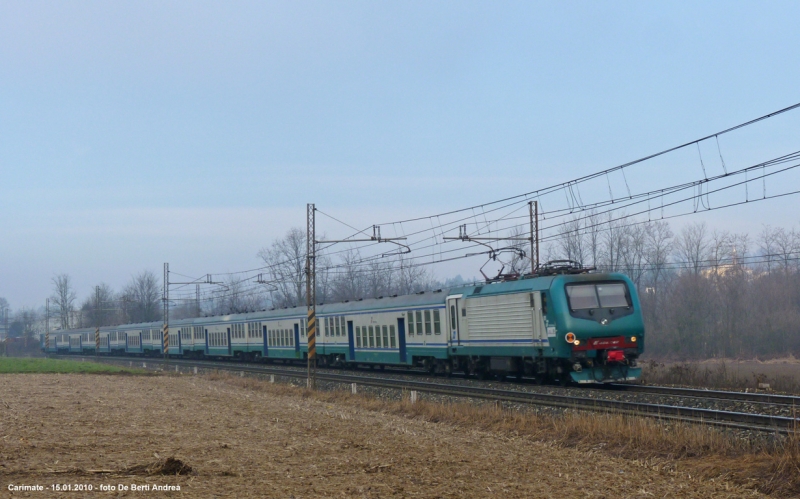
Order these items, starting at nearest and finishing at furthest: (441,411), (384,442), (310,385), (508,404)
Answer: (384,442) < (441,411) < (508,404) < (310,385)

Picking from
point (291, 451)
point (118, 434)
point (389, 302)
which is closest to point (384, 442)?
point (291, 451)

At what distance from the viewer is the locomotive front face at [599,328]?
72.6 feet

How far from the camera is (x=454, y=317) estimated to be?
28594mm

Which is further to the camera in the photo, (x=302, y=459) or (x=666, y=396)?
(x=666, y=396)

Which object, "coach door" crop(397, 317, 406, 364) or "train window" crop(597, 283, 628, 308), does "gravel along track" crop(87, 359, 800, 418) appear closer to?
"train window" crop(597, 283, 628, 308)

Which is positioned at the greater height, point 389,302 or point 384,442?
point 389,302

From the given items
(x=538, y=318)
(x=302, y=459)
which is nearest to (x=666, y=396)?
(x=538, y=318)

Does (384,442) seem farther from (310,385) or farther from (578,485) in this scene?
(310,385)

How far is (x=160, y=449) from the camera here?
11859mm

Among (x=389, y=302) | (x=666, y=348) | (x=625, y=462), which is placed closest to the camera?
(x=625, y=462)

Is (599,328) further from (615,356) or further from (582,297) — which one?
(582,297)

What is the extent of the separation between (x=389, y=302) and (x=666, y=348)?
1132 inches

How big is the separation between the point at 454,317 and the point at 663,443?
1686 cm

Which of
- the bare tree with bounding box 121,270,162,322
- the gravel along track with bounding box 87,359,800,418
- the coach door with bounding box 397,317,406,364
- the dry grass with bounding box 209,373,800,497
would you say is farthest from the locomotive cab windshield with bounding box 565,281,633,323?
the bare tree with bounding box 121,270,162,322
